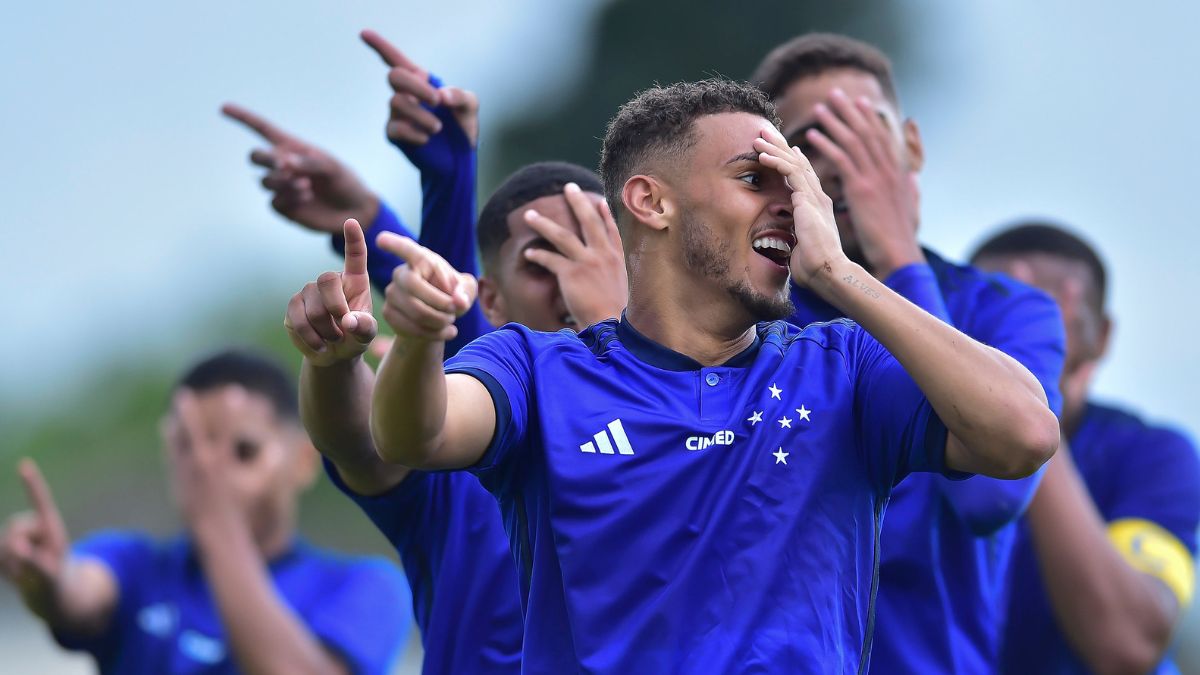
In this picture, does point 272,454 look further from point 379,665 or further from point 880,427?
point 880,427

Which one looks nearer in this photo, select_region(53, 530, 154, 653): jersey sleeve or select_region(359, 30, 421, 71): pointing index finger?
select_region(359, 30, 421, 71): pointing index finger

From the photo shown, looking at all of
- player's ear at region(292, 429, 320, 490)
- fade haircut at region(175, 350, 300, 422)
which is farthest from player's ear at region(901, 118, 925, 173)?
player's ear at region(292, 429, 320, 490)

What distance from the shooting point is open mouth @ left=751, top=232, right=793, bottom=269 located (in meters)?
3.50

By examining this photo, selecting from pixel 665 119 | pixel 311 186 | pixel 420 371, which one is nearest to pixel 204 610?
pixel 311 186

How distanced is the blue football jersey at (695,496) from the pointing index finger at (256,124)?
6.79 ft

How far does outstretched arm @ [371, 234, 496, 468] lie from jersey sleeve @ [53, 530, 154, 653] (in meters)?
3.97

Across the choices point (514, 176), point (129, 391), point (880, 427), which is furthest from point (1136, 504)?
point (129, 391)

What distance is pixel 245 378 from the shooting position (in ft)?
23.5

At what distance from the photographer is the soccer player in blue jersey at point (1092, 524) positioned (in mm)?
5344

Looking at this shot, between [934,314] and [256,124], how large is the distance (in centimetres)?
241

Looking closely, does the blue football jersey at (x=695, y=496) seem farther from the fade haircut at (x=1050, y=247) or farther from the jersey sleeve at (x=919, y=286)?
the fade haircut at (x=1050, y=247)

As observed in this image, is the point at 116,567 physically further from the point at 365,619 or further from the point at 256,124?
the point at 256,124

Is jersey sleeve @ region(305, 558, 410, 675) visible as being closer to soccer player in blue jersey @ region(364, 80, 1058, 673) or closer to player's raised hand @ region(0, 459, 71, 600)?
player's raised hand @ region(0, 459, 71, 600)

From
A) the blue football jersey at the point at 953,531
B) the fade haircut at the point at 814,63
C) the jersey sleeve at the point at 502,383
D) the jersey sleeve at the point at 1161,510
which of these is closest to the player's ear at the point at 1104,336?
the jersey sleeve at the point at 1161,510
